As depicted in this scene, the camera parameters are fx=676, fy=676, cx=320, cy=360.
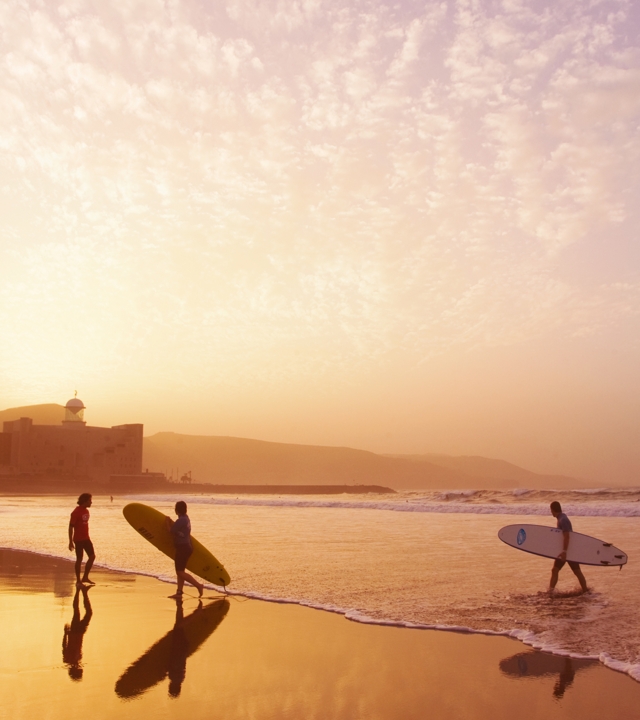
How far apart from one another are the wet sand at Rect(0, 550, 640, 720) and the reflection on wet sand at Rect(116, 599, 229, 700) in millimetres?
13

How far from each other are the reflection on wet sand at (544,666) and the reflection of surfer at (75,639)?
4.02 metres

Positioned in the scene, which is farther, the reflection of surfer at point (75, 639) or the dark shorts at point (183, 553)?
the dark shorts at point (183, 553)

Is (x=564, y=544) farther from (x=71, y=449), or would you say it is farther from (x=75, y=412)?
(x=75, y=412)

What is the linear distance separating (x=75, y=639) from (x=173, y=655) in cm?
131

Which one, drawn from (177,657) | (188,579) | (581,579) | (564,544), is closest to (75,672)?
(177,657)

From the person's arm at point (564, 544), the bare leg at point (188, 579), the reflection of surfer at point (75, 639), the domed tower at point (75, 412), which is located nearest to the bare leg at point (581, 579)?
the person's arm at point (564, 544)

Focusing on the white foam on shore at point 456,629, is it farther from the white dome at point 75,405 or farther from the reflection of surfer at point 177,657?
the white dome at point 75,405

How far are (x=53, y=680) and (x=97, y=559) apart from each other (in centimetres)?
979

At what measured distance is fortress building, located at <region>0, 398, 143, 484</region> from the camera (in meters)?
95.5

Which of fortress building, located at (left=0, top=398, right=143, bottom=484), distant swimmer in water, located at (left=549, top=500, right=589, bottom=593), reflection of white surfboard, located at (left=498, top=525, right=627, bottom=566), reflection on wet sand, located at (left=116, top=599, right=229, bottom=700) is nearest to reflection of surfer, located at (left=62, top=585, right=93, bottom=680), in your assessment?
reflection on wet sand, located at (left=116, top=599, right=229, bottom=700)

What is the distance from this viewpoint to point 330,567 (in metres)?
13.5

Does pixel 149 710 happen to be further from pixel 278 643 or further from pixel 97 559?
pixel 97 559

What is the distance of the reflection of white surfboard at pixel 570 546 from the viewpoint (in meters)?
11.7

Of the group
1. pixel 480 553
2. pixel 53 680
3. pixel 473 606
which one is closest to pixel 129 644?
pixel 53 680
